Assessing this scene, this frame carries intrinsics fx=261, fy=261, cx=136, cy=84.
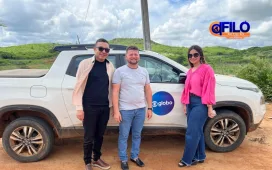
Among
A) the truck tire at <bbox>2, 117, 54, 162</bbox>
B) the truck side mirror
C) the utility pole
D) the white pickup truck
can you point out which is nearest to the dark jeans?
the white pickup truck

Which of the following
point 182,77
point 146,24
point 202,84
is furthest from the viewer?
point 146,24

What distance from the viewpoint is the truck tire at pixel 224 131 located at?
13.9 ft

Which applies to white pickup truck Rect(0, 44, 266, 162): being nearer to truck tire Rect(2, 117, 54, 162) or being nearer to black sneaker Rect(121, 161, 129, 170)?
truck tire Rect(2, 117, 54, 162)

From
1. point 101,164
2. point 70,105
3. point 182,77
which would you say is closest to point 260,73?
point 182,77

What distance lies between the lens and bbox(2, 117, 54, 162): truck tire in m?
3.91

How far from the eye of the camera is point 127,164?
3.76m

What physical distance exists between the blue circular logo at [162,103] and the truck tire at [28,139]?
166cm

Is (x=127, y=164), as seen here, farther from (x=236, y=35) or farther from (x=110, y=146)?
(x=236, y=35)

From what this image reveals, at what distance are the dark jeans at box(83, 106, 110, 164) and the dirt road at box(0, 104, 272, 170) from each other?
523 mm

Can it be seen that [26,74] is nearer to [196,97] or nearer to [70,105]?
[70,105]

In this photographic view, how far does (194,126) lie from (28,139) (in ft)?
8.14

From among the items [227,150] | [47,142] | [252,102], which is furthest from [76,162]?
[252,102]

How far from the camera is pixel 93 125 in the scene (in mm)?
3393

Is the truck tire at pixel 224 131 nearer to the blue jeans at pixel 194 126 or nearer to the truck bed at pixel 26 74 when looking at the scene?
the blue jeans at pixel 194 126
